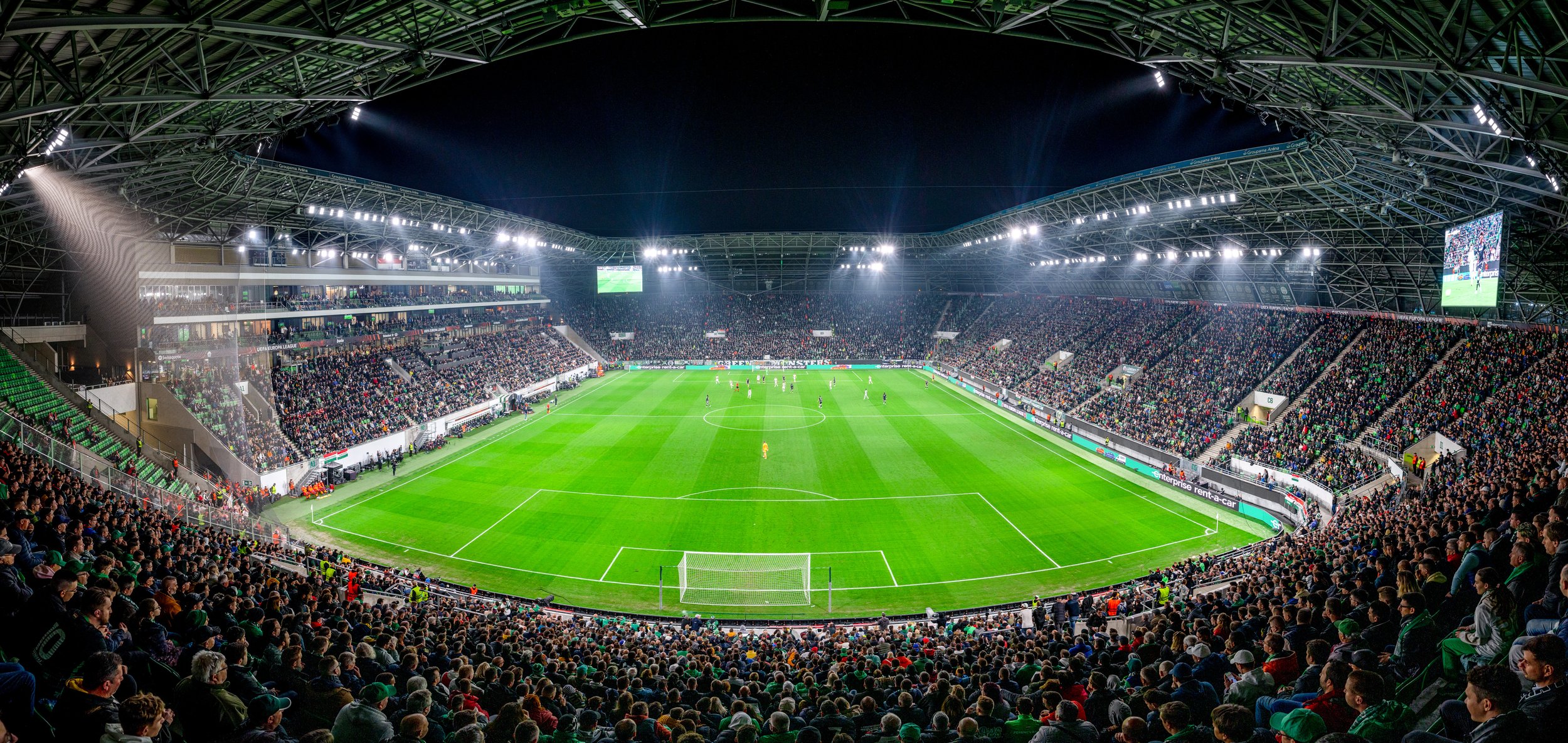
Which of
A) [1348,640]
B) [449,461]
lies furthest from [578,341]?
[1348,640]

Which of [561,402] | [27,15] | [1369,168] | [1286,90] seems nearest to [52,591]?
[27,15]

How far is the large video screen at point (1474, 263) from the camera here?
21203mm

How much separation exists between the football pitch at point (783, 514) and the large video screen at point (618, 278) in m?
25.9

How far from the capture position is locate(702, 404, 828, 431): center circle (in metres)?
44.6

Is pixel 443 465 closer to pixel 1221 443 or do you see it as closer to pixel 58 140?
pixel 58 140

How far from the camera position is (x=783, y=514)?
92.0 ft

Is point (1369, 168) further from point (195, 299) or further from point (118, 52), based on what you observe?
point (195, 299)

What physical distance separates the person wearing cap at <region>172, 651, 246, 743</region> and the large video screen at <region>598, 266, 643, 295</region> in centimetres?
6535

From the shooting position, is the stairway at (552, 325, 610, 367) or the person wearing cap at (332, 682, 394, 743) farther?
the stairway at (552, 325, 610, 367)

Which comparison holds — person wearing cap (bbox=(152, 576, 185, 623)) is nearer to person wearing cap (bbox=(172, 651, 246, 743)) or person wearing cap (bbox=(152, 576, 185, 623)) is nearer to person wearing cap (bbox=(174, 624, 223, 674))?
person wearing cap (bbox=(174, 624, 223, 674))

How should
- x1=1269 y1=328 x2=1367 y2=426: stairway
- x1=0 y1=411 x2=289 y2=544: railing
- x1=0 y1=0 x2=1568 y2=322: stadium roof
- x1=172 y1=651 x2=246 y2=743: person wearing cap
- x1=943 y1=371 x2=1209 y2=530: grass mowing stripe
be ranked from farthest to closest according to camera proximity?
x1=1269 y1=328 x2=1367 y2=426: stairway → x1=943 y1=371 x2=1209 y2=530: grass mowing stripe → x1=0 y1=411 x2=289 y2=544: railing → x1=0 y1=0 x2=1568 y2=322: stadium roof → x1=172 y1=651 x2=246 y2=743: person wearing cap

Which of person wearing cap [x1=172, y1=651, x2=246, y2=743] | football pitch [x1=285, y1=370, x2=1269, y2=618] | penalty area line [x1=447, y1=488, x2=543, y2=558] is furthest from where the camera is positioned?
penalty area line [x1=447, y1=488, x2=543, y2=558]

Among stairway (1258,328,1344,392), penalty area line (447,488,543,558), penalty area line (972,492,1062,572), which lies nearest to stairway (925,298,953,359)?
stairway (1258,328,1344,392)

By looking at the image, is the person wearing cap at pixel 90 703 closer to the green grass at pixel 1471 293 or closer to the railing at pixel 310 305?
the green grass at pixel 1471 293
